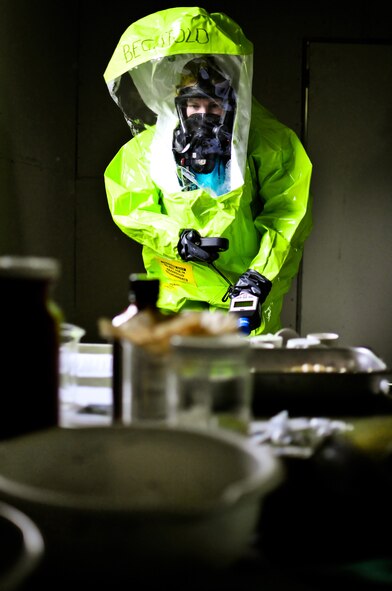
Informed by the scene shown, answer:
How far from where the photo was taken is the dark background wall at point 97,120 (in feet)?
11.3

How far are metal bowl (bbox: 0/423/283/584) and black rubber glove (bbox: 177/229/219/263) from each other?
169 cm

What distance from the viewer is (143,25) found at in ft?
7.68

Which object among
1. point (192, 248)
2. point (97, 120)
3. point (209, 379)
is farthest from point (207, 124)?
point (209, 379)

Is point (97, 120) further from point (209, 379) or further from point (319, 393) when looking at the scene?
point (209, 379)

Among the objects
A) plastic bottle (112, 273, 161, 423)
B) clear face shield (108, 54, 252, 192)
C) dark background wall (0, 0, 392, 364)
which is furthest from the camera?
dark background wall (0, 0, 392, 364)

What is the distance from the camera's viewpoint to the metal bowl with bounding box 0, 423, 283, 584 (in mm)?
470

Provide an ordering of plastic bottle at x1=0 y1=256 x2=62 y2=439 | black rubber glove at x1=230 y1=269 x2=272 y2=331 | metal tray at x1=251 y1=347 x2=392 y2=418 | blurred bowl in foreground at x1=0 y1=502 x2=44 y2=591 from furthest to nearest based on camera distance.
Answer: black rubber glove at x1=230 y1=269 x2=272 y2=331 < metal tray at x1=251 y1=347 x2=392 y2=418 < plastic bottle at x1=0 y1=256 x2=62 y2=439 < blurred bowl in foreground at x1=0 y1=502 x2=44 y2=591

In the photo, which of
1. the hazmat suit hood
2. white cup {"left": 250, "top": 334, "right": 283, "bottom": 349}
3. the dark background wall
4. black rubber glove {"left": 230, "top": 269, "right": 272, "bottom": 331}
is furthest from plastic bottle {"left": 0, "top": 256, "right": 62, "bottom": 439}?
the dark background wall

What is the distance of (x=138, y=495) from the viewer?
0.60 meters

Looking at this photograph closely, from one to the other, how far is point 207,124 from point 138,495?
198 centimetres

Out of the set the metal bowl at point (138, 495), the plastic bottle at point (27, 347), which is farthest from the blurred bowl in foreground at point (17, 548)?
the plastic bottle at point (27, 347)

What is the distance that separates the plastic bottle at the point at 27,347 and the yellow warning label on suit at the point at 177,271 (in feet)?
5.77

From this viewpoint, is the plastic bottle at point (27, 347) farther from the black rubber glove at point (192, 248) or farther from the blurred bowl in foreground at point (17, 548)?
the black rubber glove at point (192, 248)

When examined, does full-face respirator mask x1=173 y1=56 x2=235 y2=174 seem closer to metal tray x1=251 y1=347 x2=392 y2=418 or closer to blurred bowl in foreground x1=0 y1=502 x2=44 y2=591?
metal tray x1=251 y1=347 x2=392 y2=418
